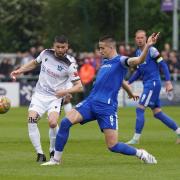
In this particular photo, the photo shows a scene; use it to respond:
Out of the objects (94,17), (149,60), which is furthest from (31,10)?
(149,60)

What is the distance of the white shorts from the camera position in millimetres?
16547

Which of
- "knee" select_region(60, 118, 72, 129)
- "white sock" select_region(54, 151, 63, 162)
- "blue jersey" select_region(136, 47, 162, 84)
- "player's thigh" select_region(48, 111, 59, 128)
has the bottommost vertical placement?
"blue jersey" select_region(136, 47, 162, 84)

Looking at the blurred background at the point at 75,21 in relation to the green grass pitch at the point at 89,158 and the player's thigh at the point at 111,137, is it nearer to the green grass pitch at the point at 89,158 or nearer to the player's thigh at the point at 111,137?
the green grass pitch at the point at 89,158

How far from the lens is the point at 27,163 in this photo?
16.0 meters

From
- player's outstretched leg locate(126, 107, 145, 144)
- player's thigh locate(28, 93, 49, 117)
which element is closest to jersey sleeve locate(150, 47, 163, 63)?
player's outstretched leg locate(126, 107, 145, 144)

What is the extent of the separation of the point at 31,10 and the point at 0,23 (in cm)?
250

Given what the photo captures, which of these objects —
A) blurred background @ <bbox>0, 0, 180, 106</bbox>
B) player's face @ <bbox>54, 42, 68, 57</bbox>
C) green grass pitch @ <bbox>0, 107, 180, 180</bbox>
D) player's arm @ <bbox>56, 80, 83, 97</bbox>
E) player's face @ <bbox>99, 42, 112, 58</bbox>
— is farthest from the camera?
blurred background @ <bbox>0, 0, 180, 106</bbox>

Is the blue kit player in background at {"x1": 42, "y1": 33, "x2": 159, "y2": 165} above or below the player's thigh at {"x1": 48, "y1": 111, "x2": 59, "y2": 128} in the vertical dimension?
above

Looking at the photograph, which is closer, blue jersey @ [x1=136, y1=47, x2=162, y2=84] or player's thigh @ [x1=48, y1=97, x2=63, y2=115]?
player's thigh @ [x1=48, y1=97, x2=63, y2=115]

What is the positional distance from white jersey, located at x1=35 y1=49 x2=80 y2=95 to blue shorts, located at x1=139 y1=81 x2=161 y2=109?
13.9 feet

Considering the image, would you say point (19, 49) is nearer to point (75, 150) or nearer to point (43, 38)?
point (43, 38)

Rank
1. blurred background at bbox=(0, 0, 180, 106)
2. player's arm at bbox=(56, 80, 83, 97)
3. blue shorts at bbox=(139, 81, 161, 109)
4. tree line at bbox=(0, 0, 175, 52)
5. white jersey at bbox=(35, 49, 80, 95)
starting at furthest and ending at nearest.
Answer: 1. tree line at bbox=(0, 0, 175, 52)
2. blurred background at bbox=(0, 0, 180, 106)
3. blue shorts at bbox=(139, 81, 161, 109)
4. white jersey at bbox=(35, 49, 80, 95)
5. player's arm at bbox=(56, 80, 83, 97)

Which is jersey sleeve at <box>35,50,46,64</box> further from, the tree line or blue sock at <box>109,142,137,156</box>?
the tree line

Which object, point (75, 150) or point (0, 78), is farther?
point (0, 78)
